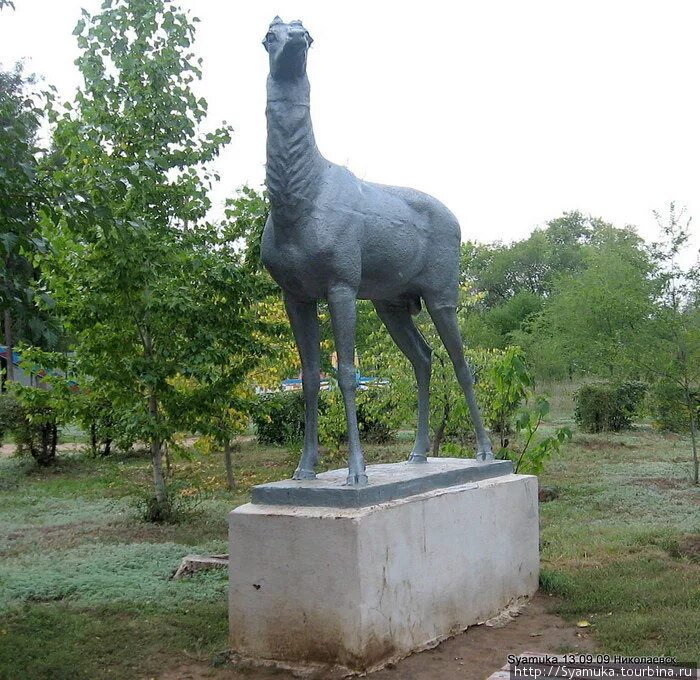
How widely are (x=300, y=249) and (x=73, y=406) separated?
206 inches

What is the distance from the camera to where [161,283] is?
885 centimetres

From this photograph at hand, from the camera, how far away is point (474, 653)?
4.94 m

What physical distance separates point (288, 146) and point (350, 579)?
2376 millimetres

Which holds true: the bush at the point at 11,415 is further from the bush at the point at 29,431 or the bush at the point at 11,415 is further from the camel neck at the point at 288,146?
the camel neck at the point at 288,146

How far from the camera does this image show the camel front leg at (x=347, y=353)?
491cm

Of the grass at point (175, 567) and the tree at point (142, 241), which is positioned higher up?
the tree at point (142, 241)

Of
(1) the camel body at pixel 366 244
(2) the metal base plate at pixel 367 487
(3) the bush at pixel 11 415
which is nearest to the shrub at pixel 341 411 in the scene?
(3) the bush at pixel 11 415

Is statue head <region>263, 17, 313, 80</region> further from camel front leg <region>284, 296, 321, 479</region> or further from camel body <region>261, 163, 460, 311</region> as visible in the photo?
camel front leg <region>284, 296, 321, 479</region>

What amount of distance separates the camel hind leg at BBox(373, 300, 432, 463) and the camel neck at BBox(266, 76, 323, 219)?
1.41m

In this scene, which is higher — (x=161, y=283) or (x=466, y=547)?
(x=161, y=283)

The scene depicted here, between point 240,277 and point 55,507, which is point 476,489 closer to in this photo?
point 240,277

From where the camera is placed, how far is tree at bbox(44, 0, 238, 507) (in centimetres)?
864

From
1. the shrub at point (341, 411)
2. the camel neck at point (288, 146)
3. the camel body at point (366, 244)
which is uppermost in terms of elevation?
the camel neck at point (288, 146)

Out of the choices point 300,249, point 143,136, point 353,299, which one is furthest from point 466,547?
point 143,136
